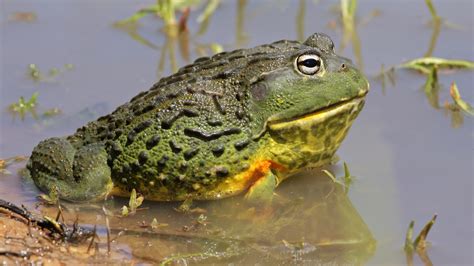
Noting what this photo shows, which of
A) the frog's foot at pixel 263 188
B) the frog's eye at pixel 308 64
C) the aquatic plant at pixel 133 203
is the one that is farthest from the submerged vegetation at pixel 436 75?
the aquatic plant at pixel 133 203

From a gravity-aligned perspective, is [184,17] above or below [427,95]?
above

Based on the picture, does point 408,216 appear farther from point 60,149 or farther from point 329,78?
point 60,149

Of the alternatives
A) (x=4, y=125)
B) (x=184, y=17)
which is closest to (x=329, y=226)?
(x=4, y=125)

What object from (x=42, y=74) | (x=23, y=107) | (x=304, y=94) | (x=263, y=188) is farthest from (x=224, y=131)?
(x=42, y=74)

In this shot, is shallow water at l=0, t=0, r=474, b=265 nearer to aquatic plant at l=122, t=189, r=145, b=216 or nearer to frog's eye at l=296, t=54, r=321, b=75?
aquatic plant at l=122, t=189, r=145, b=216

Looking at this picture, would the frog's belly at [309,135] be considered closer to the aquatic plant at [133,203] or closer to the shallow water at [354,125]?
the shallow water at [354,125]

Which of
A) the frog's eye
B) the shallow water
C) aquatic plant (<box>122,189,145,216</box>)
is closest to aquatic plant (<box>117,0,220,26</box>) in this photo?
the shallow water
